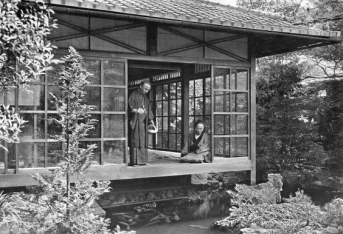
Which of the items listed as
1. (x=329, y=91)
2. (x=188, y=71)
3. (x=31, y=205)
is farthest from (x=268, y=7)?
(x=31, y=205)

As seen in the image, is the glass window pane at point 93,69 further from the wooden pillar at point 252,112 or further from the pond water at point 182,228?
the wooden pillar at point 252,112

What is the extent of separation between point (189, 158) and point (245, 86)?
2154 mm

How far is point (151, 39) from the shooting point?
8.07 meters

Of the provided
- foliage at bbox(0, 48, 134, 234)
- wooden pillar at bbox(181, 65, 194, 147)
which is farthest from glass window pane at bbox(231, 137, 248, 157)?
foliage at bbox(0, 48, 134, 234)

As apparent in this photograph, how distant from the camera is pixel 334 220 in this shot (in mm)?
4852

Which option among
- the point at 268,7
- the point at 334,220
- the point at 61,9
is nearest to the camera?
the point at 334,220

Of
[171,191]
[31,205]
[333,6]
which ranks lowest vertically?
[171,191]

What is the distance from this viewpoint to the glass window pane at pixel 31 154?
670 cm

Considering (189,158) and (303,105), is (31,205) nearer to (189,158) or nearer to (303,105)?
(189,158)

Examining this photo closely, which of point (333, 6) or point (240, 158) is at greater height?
point (333, 6)

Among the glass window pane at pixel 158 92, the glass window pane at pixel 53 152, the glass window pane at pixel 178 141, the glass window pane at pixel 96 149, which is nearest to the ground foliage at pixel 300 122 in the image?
the glass window pane at pixel 178 141

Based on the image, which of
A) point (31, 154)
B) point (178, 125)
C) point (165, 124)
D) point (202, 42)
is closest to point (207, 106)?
point (202, 42)

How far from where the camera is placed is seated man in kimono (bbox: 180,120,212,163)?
8617mm

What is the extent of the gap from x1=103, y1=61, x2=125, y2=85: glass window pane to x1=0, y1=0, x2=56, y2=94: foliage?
433 centimetres
